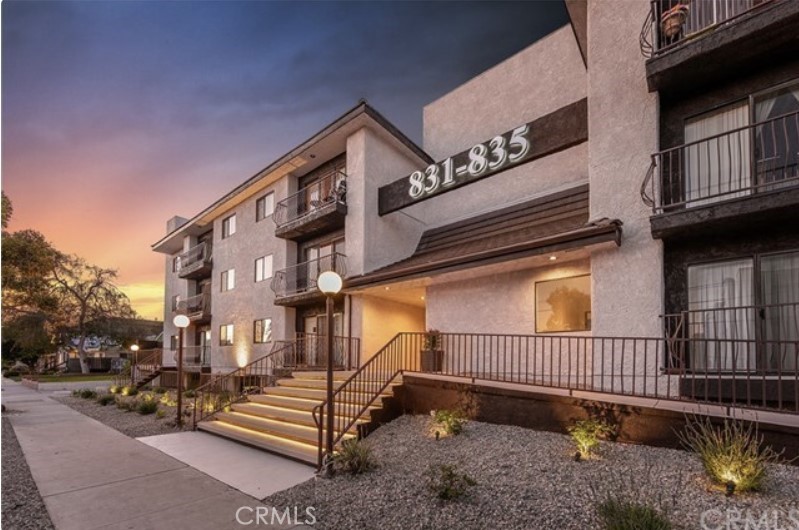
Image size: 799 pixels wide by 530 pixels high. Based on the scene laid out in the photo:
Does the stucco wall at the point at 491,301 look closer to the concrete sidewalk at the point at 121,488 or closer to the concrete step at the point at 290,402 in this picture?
the concrete step at the point at 290,402

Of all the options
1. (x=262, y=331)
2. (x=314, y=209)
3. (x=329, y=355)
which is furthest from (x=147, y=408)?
(x=329, y=355)

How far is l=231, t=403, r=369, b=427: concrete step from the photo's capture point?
9.10 metres

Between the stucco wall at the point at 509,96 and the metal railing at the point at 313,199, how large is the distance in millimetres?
4043

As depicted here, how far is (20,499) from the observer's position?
625cm

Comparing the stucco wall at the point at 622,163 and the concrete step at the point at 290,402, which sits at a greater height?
the stucco wall at the point at 622,163

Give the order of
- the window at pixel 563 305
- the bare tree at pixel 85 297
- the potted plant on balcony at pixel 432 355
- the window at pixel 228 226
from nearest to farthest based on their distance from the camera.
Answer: the window at pixel 563 305
the potted plant on balcony at pixel 432 355
the window at pixel 228 226
the bare tree at pixel 85 297

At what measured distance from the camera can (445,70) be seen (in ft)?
55.2

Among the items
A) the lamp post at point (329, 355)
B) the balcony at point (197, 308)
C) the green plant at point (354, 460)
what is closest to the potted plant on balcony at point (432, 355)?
the lamp post at point (329, 355)

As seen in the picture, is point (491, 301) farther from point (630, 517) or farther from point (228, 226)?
point (228, 226)

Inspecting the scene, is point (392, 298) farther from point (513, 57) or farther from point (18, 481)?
point (18, 481)

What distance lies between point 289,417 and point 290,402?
851 millimetres

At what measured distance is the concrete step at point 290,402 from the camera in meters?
9.15

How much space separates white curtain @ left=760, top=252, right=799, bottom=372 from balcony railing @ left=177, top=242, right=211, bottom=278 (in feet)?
75.2

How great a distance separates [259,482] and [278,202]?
13303 millimetres
